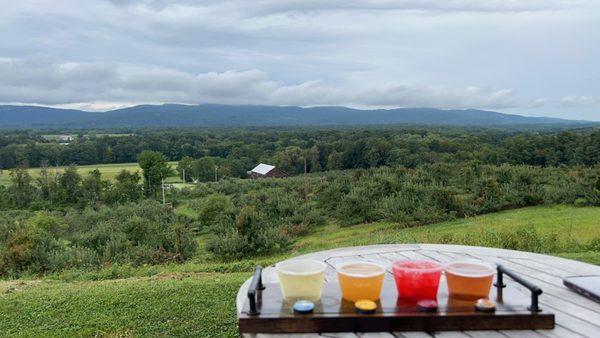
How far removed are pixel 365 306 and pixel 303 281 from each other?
0.72 ft

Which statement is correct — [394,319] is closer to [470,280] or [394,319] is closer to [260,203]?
[470,280]

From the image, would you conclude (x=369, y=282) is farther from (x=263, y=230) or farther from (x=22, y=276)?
(x=263, y=230)

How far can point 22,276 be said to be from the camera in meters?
8.57

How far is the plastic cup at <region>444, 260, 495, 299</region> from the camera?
1523 millimetres

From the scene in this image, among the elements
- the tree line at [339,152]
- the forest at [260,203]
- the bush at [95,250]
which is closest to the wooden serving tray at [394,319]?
the forest at [260,203]

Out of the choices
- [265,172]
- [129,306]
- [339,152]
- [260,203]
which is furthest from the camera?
[339,152]

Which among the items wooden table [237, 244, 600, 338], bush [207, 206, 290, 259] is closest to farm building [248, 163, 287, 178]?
bush [207, 206, 290, 259]

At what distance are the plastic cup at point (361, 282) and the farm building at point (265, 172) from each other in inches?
1721

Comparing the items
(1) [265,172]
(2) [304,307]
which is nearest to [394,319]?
(2) [304,307]

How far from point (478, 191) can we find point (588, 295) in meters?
15.1

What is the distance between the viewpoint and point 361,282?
4.99 ft

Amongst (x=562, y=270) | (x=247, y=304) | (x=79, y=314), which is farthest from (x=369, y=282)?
(x=79, y=314)

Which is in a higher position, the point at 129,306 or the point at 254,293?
the point at 254,293

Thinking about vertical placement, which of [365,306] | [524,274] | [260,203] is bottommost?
[260,203]
